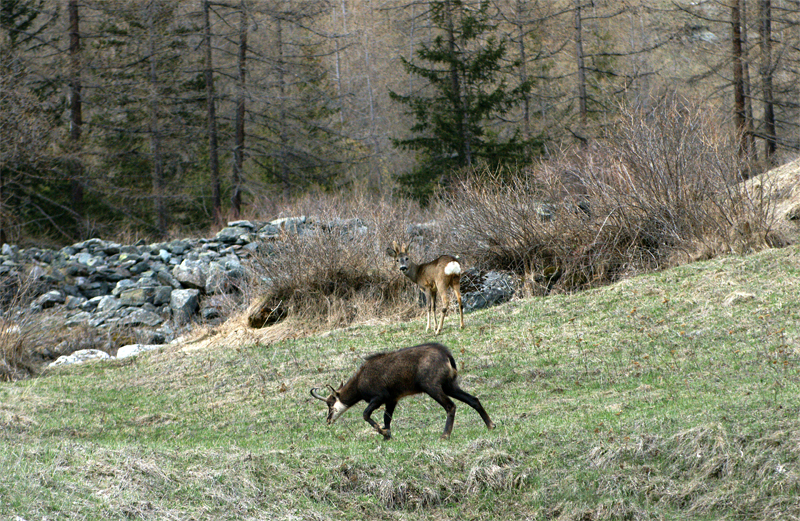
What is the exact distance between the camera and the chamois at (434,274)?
14.6m

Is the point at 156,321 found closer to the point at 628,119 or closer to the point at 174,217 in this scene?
the point at 628,119

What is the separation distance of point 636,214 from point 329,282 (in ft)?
23.0

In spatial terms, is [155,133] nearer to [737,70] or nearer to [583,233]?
[737,70]

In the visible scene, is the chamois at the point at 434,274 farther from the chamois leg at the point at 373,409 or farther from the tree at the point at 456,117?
the tree at the point at 456,117

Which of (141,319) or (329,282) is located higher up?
(329,282)

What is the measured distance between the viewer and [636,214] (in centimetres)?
1886

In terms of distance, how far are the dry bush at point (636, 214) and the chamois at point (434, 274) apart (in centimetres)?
407

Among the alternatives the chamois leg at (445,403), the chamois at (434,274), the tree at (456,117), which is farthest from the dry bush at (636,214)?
the tree at (456,117)

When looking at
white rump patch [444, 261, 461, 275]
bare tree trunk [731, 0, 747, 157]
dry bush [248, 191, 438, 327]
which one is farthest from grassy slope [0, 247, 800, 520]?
bare tree trunk [731, 0, 747, 157]

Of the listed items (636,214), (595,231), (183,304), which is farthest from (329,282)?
(636,214)

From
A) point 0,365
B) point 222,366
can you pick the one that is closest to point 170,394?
point 222,366

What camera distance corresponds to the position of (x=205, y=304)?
22969 millimetres

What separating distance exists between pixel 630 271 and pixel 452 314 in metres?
4.07

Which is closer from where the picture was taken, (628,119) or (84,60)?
(628,119)
